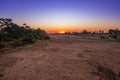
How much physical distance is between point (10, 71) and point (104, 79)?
17.0ft

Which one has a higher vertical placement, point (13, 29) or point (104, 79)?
point (13, 29)

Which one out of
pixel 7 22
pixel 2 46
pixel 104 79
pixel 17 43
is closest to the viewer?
pixel 104 79

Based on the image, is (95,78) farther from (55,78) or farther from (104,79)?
(55,78)

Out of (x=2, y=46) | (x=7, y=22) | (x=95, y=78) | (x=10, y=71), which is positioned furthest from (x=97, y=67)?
(x=7, y=22)

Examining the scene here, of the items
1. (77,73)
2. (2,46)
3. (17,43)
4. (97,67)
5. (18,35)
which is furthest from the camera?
(18,35)

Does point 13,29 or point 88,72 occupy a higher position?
point 13,29

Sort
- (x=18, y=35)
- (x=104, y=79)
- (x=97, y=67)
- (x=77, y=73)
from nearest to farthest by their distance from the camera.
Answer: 1. (x=104, y=79)
2. (x=77, y=73)
3. (x=97, y=67)
4. (x=18, y=35)

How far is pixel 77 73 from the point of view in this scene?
9.62 meters

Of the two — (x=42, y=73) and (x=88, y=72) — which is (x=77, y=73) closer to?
(x=88, y=72)

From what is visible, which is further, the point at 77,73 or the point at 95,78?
the point at 77,73

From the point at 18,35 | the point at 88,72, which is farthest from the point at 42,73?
the point at 18,35

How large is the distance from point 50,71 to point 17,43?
50.8 ft

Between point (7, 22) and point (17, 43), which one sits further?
point (7, 22)

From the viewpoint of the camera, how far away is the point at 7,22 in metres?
39.9
